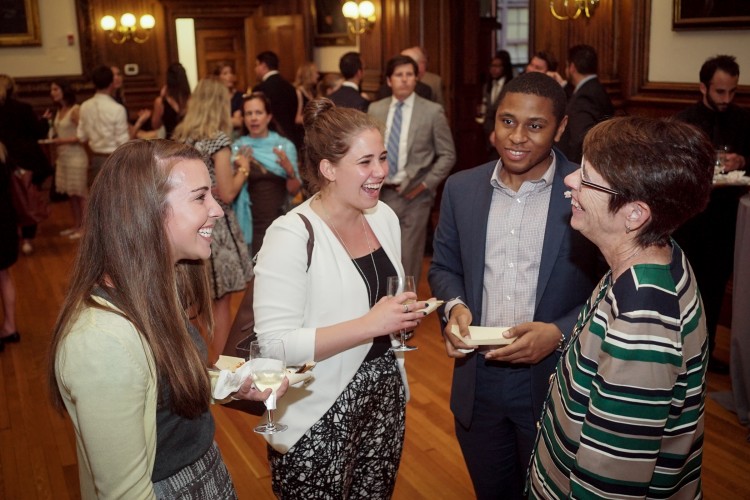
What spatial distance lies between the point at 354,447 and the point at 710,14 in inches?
193

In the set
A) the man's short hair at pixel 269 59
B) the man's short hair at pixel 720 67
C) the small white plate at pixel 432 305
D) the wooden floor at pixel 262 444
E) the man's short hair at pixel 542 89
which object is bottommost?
the wooden floor at pixel 262 444

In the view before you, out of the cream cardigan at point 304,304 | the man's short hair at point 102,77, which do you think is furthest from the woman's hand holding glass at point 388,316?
the man's short hair at point 102,77

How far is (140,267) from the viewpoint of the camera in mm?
1521

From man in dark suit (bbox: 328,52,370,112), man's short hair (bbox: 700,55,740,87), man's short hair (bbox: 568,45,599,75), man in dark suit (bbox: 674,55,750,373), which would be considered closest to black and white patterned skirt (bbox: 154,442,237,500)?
man in dark suit (bbox: 674,55,750,373)

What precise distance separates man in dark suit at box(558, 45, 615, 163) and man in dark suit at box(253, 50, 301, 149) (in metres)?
3.61

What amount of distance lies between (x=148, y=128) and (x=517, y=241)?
935 cm

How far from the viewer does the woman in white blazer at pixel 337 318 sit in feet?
6.70

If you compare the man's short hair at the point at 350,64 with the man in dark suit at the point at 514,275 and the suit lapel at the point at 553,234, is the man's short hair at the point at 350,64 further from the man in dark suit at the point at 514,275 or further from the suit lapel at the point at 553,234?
the suit lapel at the point at 553,234

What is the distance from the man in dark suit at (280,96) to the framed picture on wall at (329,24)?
3177mm

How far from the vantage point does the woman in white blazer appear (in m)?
2.04

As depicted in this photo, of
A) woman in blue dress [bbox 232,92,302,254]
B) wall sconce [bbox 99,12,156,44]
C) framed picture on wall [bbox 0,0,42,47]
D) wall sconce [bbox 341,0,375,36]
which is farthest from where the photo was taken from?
wall sconce [bbox 99,12,156,44]

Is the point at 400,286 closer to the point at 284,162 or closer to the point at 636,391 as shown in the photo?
the point at 636,391

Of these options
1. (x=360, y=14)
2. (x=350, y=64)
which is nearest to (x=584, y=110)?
(x=350, y=64)

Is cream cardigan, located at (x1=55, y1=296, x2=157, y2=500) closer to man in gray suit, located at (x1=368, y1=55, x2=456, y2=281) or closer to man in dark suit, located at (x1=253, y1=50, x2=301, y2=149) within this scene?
man in gray suit, located at (x1=368, y1=55, x2=456, y2=281)
